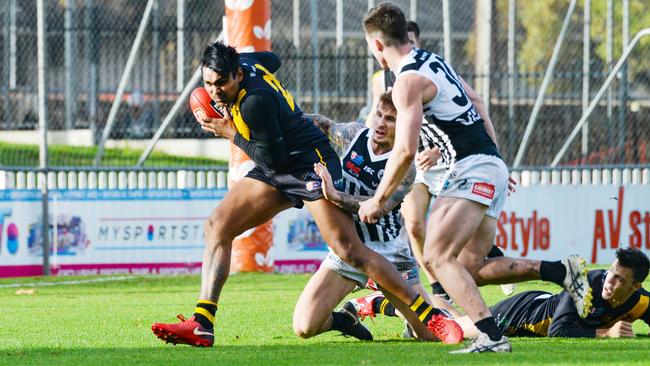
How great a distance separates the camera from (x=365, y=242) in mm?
8633

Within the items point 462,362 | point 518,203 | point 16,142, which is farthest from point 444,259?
point 16,142

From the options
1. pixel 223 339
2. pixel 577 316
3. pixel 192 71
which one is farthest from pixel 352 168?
pixel 192 71

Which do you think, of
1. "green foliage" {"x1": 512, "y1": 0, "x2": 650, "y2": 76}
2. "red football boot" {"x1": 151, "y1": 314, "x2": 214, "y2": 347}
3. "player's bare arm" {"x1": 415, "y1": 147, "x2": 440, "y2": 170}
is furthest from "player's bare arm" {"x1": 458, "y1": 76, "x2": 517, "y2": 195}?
"green foliage" {"x1": 512, "y1": 0, "x2": 650, "y2": 76}

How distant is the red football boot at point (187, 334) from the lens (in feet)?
25.9

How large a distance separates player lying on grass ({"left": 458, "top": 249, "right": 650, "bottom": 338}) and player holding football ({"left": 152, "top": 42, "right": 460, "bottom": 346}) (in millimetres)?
860

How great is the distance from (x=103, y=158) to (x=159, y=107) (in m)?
2.04

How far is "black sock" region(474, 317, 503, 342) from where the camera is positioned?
747 cm

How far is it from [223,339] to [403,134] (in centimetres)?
221

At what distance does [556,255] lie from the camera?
55.5ft

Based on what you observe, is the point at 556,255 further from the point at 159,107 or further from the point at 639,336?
the point at 639,336

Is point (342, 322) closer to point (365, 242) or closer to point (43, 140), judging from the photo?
point (365, 242)

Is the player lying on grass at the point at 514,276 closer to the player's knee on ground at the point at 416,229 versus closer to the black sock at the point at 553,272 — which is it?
the black sock at the point at 553,272

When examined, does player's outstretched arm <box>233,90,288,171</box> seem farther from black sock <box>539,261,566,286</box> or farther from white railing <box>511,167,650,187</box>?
white railing <box>511,167,650,187</box>

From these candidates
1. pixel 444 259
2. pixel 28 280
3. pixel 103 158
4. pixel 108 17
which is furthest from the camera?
pixel 108 17
